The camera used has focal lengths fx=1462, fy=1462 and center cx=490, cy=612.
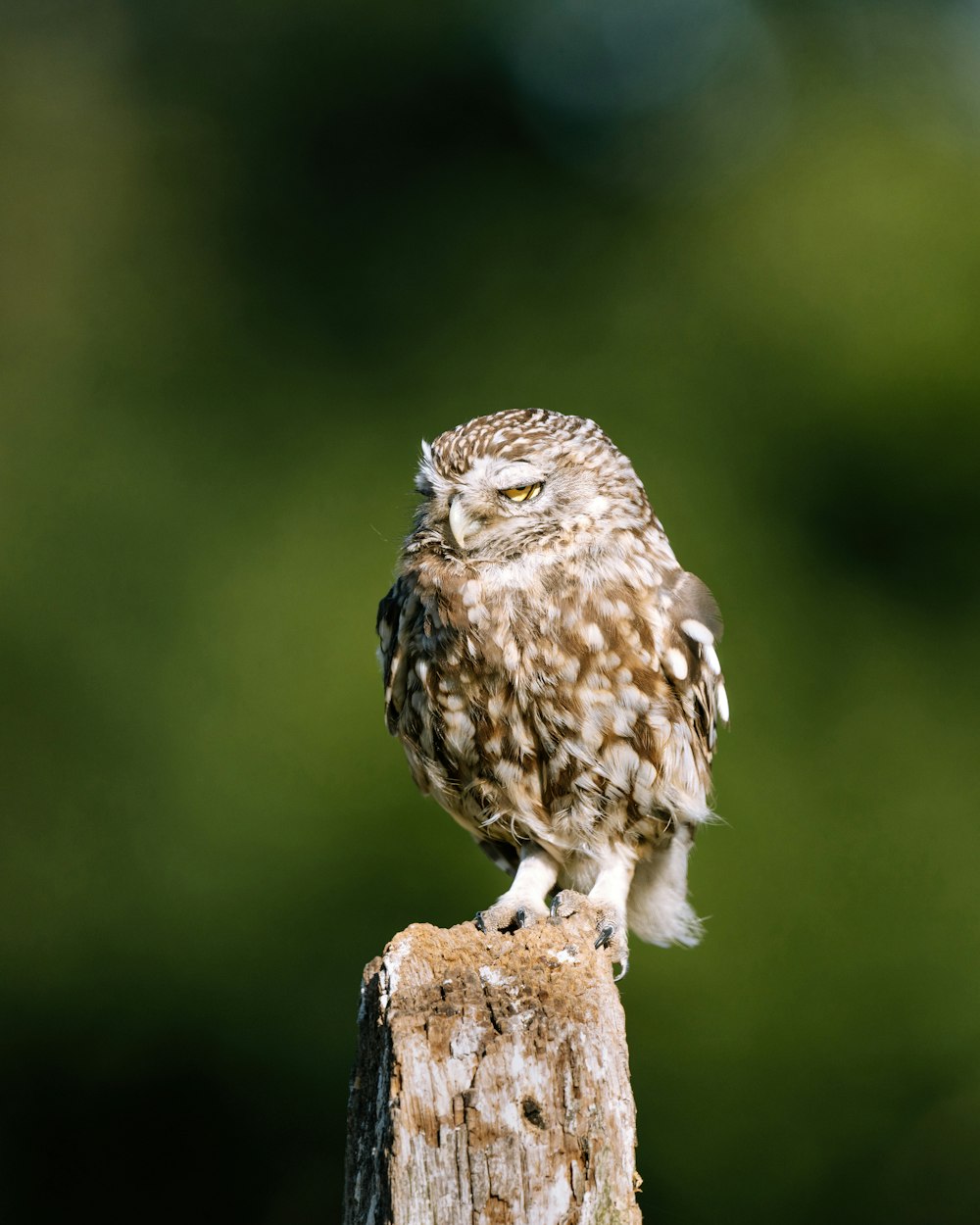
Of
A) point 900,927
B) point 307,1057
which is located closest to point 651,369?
point 900,927

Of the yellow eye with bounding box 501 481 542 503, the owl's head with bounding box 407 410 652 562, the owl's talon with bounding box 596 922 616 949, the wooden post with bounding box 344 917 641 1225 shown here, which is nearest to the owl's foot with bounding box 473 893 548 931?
the owl's talon with bounding box 596 922 616 949

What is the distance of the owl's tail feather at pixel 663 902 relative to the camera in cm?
412

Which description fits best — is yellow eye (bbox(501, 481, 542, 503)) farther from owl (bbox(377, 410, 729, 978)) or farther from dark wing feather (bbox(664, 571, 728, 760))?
dark wing feather (bbox(664, 571, 728, 760))

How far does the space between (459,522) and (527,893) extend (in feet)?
3.38

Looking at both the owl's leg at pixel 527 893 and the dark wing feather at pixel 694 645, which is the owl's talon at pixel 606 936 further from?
the dark wing feather at pixel 694 645

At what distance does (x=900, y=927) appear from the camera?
7277 mm

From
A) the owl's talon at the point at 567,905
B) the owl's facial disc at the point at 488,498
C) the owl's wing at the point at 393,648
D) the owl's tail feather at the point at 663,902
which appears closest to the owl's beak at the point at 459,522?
the owl's facial disc at the point at 488,498

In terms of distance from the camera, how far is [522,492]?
3443 mm

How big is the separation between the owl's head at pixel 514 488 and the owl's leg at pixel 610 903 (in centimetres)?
83

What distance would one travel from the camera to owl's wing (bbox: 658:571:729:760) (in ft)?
11.9

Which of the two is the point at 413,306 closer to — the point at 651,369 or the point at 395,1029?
the point at 651,369

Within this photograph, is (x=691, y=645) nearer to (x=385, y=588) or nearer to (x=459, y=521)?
(x=459, y=521)

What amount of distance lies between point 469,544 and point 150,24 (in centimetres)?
891

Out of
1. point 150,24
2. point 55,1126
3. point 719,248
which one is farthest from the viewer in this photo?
point 150,24
